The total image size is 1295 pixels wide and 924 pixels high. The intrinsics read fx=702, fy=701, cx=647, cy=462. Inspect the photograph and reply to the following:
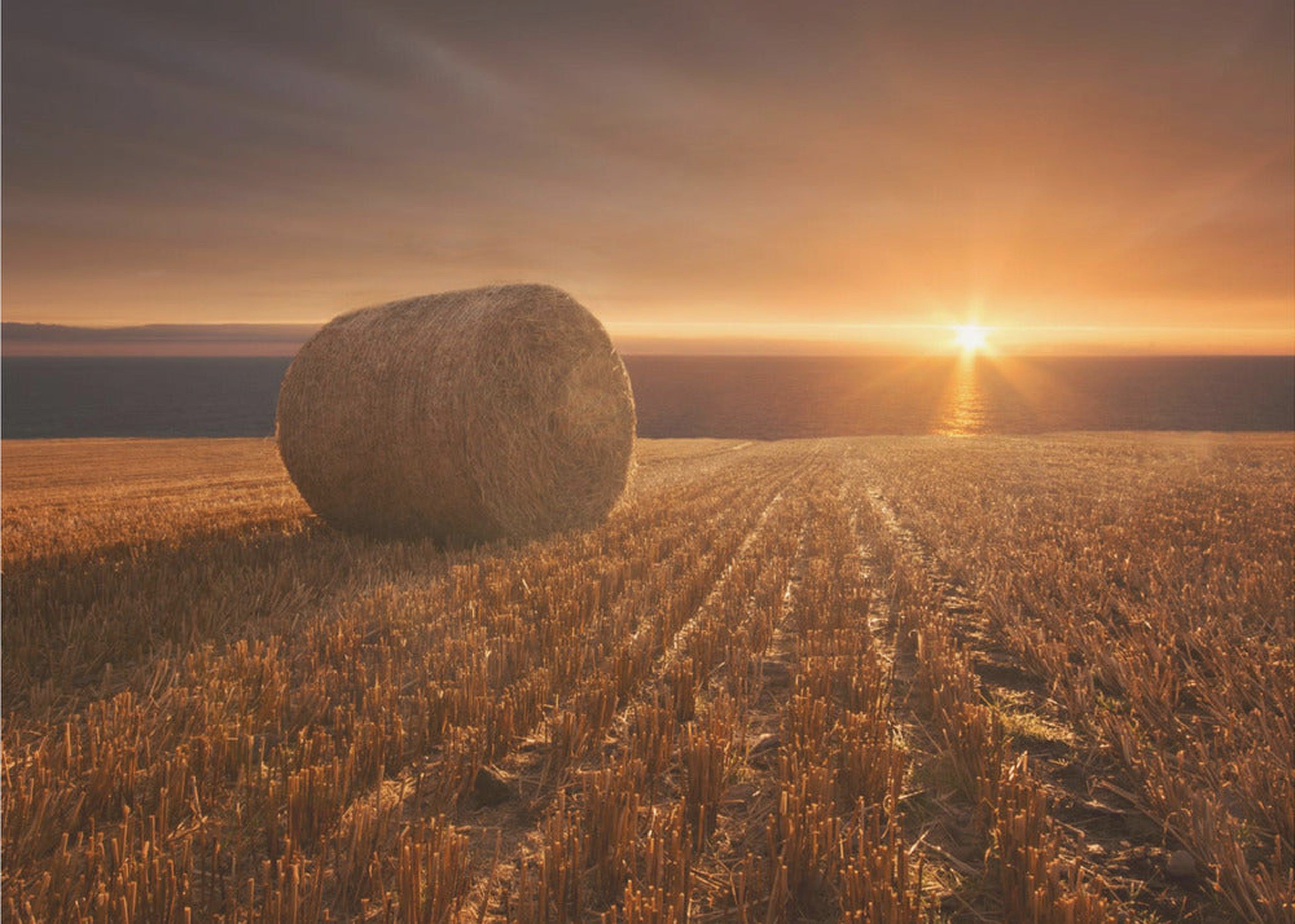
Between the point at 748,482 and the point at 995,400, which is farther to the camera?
the point at 995,400

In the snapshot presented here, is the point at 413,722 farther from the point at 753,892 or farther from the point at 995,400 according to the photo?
the point at 995,400

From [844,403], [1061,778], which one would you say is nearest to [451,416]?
[1061,778]

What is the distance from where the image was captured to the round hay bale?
8219mm

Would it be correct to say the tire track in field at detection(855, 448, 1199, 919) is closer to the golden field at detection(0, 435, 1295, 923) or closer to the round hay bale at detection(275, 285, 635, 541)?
the golden field at detection(0, 435, 1295, 923)

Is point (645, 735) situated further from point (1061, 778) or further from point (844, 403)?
point (844, 403)

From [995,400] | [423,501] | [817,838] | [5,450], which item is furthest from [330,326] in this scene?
[995,400]

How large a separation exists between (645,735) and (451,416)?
5.72m

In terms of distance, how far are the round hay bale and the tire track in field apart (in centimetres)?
501

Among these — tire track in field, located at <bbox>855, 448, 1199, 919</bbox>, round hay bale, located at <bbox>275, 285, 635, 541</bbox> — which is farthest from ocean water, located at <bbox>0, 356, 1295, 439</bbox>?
tire track in field, located at <bbox>855, 448, 1199, 919</bbox>

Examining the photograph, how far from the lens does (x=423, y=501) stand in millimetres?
8383

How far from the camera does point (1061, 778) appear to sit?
3.10m

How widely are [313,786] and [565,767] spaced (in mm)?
1000

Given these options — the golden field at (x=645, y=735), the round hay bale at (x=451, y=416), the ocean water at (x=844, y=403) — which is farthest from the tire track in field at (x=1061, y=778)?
the ocean water at (x=844, y=403)

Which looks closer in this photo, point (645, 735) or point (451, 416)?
point (645, 735)
